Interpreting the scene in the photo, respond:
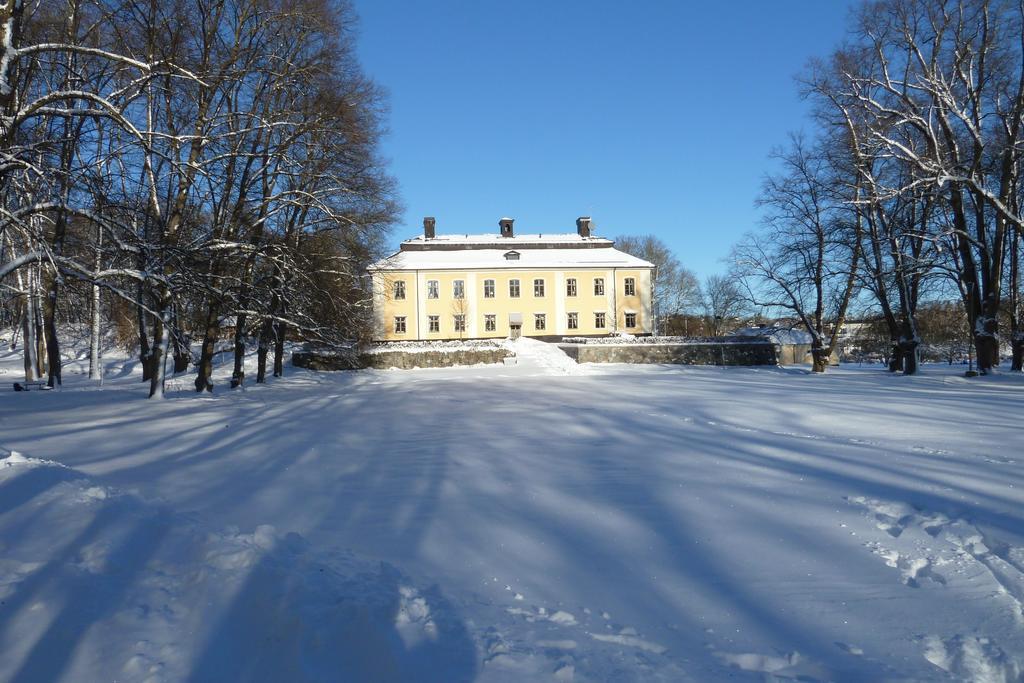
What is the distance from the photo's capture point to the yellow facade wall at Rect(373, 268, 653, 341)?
51219 mm

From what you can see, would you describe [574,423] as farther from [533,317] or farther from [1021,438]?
[533,317]

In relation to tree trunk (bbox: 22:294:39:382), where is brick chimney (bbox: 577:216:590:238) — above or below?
above

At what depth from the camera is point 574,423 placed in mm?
10789

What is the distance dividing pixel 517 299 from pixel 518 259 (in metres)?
3.31

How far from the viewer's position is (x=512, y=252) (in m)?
51.8

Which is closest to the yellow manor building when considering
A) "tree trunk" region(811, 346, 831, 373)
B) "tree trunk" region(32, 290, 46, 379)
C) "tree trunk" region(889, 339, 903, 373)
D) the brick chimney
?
the brick chimney

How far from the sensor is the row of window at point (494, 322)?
51.3 metres

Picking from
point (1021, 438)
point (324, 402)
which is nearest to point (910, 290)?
point (1021, 438)

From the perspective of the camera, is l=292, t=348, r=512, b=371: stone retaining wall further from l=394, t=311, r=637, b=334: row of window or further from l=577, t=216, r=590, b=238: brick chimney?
l=577, t=216, r=590, b=238: brick chimney

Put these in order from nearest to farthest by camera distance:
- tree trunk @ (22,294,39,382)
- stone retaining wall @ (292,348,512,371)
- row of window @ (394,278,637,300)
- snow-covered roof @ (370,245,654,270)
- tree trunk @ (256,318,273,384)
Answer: tree trunk @ (256,318,273,384)
tree trunk @ (22,294,39,382)
stone retaining wall @ (292,348,512,371)
snow-covered roof @ (370,245,654,270)
row of window @ (394,278,637,300)

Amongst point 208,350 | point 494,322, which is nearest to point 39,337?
point 208,350

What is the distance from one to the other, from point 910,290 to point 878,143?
31.0ft

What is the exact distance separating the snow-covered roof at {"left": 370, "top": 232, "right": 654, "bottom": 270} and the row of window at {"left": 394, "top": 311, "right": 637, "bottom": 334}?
385 centimetres

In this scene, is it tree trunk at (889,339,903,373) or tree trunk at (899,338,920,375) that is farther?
tree trunk at (889,339,903,373)
